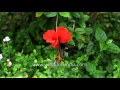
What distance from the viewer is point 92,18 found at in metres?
2.98

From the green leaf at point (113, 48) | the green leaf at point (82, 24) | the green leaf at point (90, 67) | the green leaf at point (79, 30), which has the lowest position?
the green leaf at point (90, 67)

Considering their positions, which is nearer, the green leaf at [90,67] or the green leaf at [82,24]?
the green leaf at [90,67]

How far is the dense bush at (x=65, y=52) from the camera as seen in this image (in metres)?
2.34

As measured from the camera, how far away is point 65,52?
8.11ft

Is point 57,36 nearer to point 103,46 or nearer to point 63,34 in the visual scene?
point 63,34

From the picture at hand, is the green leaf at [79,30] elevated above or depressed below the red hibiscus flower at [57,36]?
above

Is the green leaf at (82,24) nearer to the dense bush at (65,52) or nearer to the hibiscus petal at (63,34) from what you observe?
the dense bush at (65,52)

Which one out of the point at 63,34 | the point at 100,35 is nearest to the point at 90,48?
the point at 100,35

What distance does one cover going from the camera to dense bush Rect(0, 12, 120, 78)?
2344 mm

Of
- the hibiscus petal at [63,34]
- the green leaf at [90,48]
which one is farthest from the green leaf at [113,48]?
the hibiscus petal at [63,34]

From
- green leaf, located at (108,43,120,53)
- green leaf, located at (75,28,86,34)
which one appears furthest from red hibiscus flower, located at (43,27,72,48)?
green leaf, located at (108,43,120,53)

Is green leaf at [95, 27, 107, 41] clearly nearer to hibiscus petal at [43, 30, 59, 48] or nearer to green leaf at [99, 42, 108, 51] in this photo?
green leaf at [99, 42, 108, 51]

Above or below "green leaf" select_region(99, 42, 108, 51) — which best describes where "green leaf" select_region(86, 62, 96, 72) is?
below
